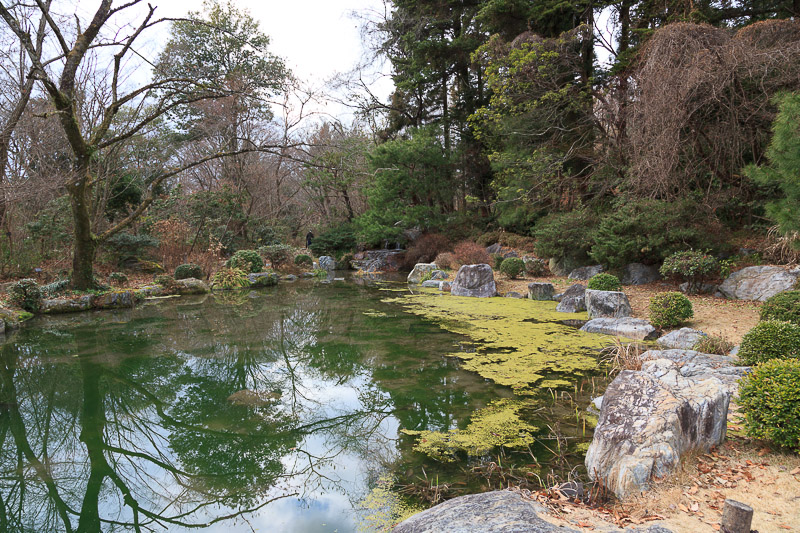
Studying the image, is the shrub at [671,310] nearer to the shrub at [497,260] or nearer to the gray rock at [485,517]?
the gray rock at [485,517]

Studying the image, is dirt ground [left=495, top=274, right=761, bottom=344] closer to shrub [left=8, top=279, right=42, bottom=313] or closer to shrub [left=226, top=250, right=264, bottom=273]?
shrub [left=226, top=250, right=264, bottom=273]

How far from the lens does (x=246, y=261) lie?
515 inches

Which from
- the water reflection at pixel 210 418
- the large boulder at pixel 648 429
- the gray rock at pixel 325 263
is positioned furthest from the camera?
the gray rock at pixel 325 263

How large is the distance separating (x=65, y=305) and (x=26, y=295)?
0.65 m

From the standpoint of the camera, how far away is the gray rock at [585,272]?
10.2 metres

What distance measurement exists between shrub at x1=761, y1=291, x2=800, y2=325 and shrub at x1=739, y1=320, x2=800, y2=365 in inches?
45.4

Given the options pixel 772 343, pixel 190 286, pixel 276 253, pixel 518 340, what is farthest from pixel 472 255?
pixel 772 343

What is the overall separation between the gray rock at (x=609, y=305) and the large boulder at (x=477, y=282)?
2.92 meters

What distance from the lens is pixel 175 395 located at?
4.46 m

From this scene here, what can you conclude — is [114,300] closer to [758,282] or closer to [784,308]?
[784,308]

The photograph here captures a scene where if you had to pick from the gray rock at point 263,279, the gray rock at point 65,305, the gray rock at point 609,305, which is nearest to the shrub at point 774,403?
the gray rock at point 609,305

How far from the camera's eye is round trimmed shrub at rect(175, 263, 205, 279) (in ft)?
38.2

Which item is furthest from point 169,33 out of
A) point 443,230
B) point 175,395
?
point 175,395

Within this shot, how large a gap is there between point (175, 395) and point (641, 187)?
8455 mm
